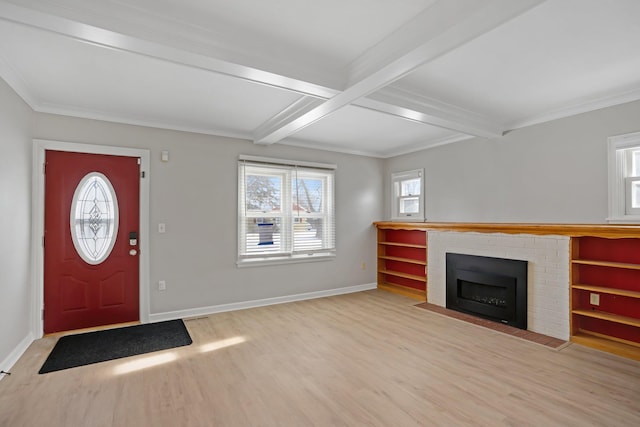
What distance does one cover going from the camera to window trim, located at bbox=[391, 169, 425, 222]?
18.4ft

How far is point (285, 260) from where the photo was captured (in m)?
5.17

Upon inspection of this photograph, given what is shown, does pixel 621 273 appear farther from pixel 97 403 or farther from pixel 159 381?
pixel 97 403

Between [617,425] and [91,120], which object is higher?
[91,120]

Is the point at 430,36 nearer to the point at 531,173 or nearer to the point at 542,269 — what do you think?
the point at 531,173

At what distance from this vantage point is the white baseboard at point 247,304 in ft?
14.0

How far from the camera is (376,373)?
2.84 meters

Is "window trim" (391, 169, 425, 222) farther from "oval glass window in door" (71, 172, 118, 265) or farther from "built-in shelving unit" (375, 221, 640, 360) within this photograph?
"oval glass window in door" (71, 172, 118, 265)

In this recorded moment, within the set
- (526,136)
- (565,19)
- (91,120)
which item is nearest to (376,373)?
(565,19)

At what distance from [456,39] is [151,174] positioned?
12.1ft

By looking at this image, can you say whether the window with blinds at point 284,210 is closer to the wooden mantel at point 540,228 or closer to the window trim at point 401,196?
the window trim at point 401,196

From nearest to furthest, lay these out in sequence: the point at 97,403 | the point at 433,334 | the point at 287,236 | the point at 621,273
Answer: the point at 97,403 < the point at 621,273 < the point at 433,334 < the point at 287,236

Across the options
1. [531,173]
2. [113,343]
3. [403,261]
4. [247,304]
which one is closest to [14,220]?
[113,343]

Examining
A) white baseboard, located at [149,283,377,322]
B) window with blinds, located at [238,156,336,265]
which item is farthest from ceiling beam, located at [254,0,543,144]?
white baseboard, located at [149,283,377,322]

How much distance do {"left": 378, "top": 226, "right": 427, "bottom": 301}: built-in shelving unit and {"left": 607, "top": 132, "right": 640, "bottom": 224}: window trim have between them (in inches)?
93.7
